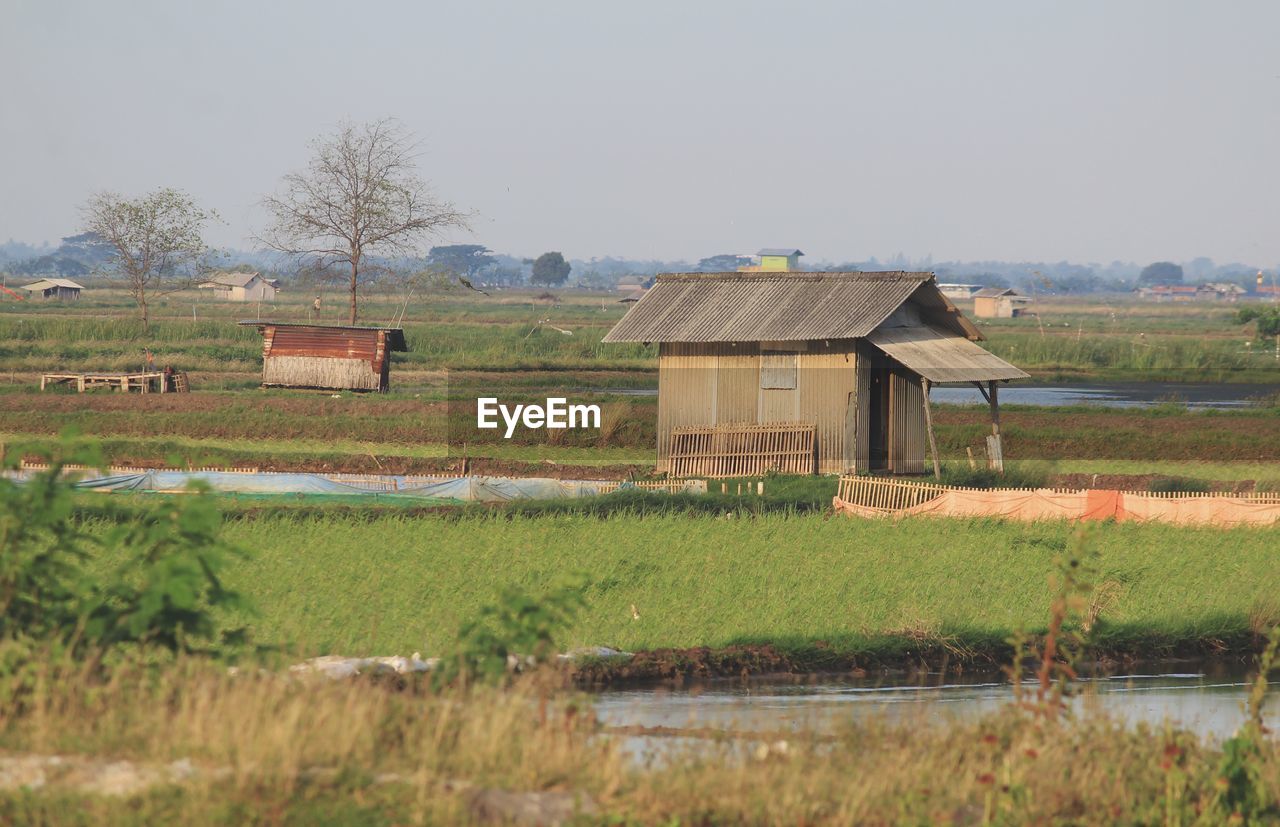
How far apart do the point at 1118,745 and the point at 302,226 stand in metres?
60.2

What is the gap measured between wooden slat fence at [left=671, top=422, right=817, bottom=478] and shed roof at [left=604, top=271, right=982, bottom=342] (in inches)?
75.8

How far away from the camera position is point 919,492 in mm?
24703

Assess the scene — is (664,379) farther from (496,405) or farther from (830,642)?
(830,642)

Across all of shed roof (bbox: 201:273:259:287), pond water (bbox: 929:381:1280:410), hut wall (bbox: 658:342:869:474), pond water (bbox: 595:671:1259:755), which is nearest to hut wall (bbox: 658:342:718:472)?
hut wall (bbox: 658:342:869:474)

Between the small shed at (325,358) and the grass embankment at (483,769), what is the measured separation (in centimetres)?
3746

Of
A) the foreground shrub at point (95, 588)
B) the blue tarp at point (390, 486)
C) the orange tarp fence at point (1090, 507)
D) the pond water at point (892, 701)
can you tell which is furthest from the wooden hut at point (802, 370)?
the foreground shrub at point (95, 588)

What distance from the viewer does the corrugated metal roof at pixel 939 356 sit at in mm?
28714

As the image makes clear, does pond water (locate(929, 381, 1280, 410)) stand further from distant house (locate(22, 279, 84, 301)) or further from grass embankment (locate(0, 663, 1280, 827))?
distant house (locate(22, 279, 84, 301))

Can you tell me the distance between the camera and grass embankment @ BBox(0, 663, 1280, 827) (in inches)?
283

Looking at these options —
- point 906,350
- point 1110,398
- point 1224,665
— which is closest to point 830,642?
point 1224,665

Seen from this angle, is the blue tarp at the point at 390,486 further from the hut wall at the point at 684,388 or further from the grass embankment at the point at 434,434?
the hut wall at the point at 684,388

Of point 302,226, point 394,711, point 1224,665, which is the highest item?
point 302,226

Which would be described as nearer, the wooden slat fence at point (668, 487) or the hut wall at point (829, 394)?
the wooden slat fence at point (668, 487)

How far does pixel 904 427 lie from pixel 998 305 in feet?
396
